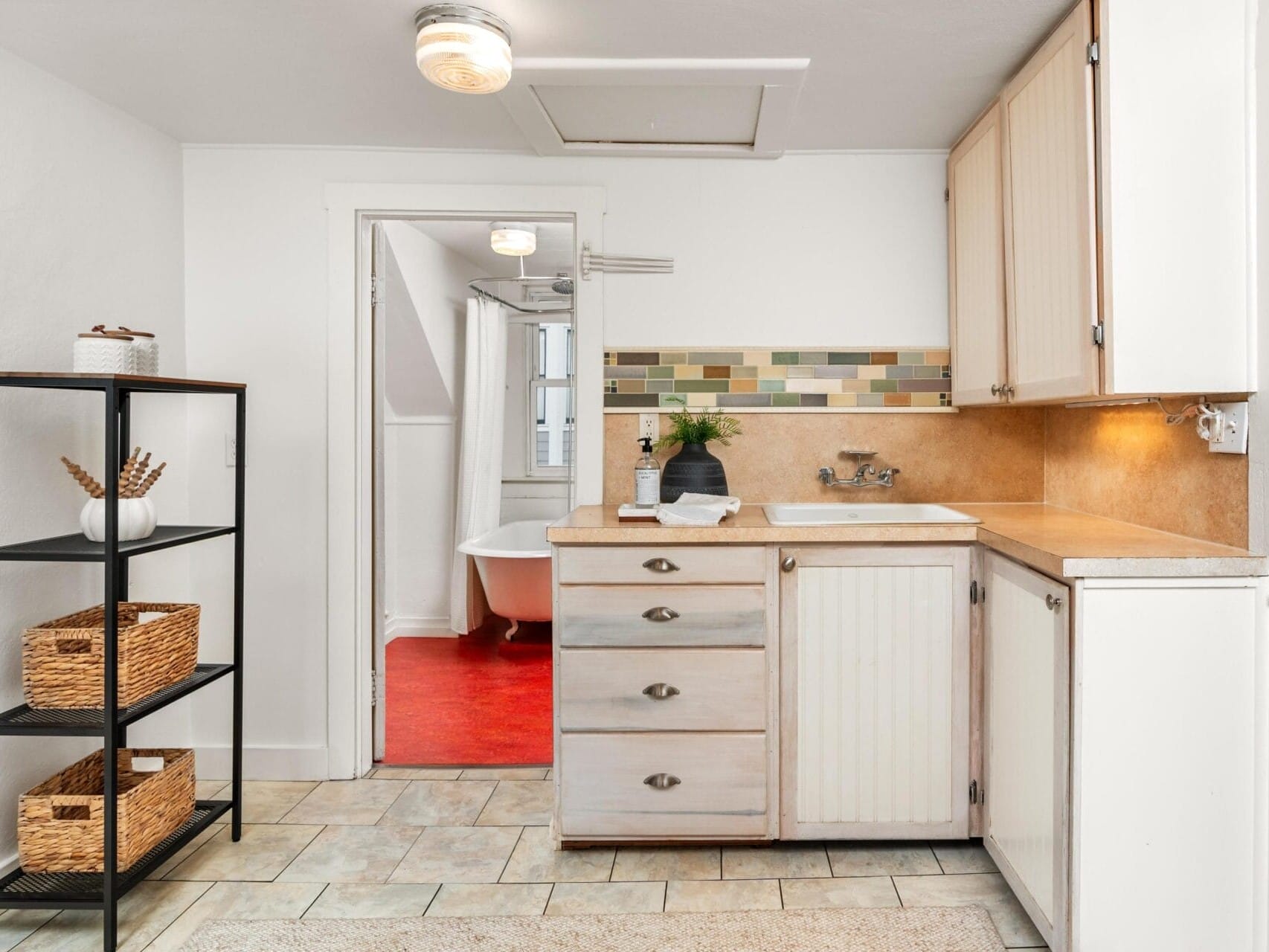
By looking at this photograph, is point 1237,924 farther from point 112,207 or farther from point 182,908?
point 112,207

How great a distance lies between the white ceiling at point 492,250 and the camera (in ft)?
13.9

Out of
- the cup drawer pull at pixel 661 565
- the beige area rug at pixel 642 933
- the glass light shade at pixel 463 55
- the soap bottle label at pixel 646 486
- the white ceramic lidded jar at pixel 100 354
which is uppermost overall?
the glass light shade at pixel 463 55

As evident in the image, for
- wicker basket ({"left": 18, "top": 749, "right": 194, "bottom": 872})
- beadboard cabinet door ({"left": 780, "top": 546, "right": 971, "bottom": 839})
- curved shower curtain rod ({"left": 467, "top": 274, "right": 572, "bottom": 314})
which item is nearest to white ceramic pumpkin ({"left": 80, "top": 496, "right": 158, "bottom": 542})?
wicker basket ({"left": 18, "top": 749, "right": 194, "bottom": 872})

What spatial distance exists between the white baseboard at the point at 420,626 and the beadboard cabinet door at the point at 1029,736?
11.0ft

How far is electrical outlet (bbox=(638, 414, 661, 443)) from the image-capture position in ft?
9.62

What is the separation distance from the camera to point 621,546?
2.29 m

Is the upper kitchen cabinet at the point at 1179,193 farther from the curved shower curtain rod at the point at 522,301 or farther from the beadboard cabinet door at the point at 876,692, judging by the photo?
the curved shower curtain rod at the point at 522,301

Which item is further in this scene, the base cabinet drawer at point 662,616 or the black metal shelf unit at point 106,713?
the base cabinet drawer at point 662,616

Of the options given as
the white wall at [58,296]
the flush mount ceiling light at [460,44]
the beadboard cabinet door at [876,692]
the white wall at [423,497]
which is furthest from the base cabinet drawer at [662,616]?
the white wall at [423,497]

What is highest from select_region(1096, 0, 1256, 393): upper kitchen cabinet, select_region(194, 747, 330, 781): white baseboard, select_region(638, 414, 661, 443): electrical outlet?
select_region(1096, 0, 1256, 393): upper kitchen cabinet

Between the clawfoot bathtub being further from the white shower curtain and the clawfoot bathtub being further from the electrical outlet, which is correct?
the electrical outlet

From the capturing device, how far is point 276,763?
2918mm

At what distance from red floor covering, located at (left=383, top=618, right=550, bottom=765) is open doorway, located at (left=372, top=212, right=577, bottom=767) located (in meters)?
0.01

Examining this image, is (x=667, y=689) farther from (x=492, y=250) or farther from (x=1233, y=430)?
(x=492, y=250)
